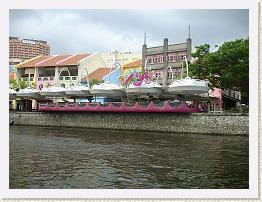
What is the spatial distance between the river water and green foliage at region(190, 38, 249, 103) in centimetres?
445

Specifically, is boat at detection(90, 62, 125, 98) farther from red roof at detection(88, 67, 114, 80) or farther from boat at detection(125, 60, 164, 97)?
red roof at detection(88, 67, 114, 80)

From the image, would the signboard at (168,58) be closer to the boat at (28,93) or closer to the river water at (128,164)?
the boat at (28,93)

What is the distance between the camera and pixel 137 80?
2312 centimetres

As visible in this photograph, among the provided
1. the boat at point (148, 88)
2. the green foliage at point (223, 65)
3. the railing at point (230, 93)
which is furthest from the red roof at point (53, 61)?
the green foliage at point (223, 65)

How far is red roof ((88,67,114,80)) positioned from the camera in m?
31.5

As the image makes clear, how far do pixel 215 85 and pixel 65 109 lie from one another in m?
8.74

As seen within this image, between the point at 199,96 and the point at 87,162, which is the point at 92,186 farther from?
the point at 199,96

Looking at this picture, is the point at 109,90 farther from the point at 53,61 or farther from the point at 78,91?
the point at 53,61

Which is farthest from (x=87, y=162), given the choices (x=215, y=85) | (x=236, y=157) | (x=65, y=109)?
(x=65, y=109)

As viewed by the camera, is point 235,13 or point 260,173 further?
point 235,13

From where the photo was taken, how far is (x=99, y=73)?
32.3 m

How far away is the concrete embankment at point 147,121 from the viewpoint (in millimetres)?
18422

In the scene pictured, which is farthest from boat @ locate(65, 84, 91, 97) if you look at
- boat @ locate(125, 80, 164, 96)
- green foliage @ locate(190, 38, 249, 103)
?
green foliage @ locate(190, 38, 249, 103)

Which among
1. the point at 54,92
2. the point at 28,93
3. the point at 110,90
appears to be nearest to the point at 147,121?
the point at 110,90
